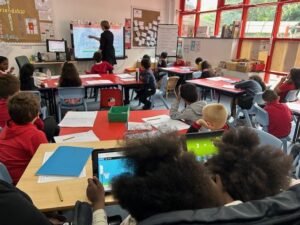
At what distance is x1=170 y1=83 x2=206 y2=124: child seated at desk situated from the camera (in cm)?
223

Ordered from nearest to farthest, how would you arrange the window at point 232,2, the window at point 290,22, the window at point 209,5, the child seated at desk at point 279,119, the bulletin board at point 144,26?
1. the child seated at desk at point 279,119
2. the window at point 290,22
3. the window at point 232,2
4. the window at point 209,5
5. the bulletin board at point 144,26

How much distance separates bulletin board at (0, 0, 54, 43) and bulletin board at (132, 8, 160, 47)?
2472mm

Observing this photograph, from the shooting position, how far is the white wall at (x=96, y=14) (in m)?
6.10

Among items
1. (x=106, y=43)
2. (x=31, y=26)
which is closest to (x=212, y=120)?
(x=106, y=43)

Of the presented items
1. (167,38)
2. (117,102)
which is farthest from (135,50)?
(117,102)

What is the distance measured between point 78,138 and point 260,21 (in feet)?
18.3

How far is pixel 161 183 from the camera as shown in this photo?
537 millimetres

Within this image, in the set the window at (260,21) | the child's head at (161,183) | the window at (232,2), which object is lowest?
the child's head at (161,183)

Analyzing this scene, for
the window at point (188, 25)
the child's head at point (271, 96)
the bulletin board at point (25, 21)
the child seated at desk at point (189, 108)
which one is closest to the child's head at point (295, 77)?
the child's head at point (271, 96)

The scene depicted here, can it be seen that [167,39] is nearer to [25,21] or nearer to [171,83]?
[171,83]

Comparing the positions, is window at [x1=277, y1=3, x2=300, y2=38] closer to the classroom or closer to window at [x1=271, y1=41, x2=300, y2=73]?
the classroom

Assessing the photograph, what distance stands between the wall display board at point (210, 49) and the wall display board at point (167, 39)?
1.18ft

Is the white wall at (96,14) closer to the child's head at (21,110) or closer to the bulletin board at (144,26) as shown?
the bulletin board at (144,26)

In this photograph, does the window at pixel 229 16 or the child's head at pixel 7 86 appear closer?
the child's head at pixel 7 86
